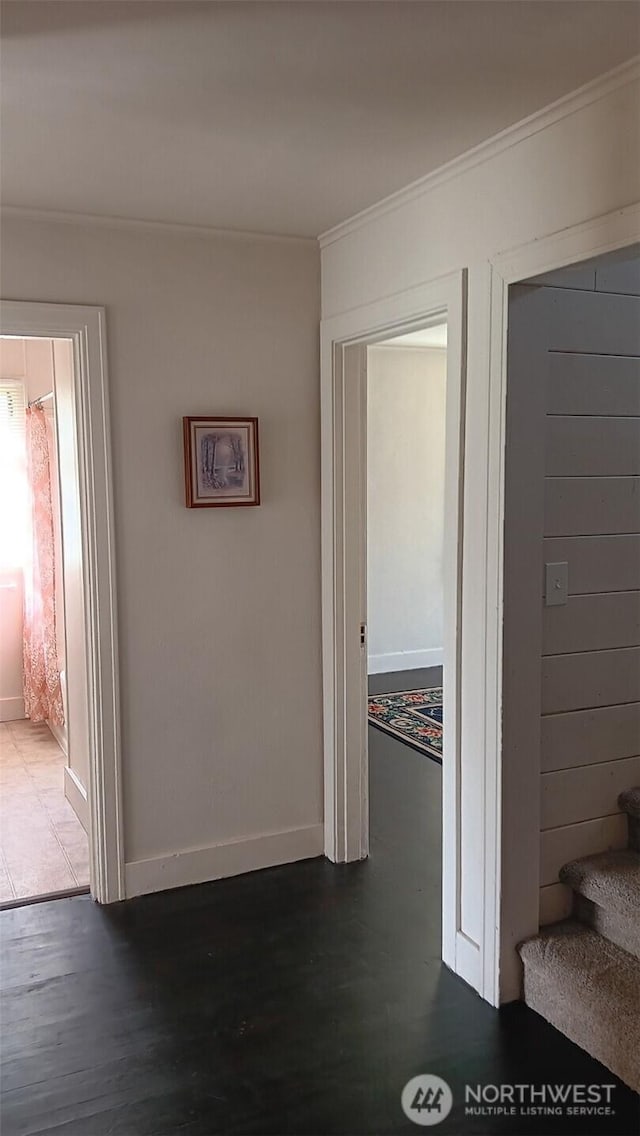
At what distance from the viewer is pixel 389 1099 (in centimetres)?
221

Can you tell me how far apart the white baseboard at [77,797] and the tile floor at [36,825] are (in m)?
0.03

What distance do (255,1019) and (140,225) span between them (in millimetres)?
2535

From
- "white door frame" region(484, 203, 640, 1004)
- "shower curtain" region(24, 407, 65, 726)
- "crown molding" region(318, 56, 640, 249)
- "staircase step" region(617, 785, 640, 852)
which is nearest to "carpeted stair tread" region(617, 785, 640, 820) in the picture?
"staircase step" region(617, 785, 640, 852)

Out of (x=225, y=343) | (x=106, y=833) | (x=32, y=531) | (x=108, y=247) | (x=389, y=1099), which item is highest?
(x=108, y=247)

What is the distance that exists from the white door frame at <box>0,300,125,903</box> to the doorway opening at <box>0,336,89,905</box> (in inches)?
9.9

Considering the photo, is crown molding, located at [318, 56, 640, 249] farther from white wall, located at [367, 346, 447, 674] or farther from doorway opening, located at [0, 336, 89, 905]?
white wall, located at [367, 346, 447, 674]

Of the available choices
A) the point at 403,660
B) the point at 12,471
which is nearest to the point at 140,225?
the point at 12,471

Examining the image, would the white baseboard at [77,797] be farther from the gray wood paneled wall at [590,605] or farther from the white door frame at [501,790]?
the gray wood paneled wall at [590,605]

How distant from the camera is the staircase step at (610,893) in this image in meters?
2.51

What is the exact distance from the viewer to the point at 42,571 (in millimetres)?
5078

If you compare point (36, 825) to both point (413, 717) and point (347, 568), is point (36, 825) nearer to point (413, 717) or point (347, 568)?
point (347, 568)

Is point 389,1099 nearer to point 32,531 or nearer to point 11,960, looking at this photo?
point 11,960

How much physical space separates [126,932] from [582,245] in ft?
8.28

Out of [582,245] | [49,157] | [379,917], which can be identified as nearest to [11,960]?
[379,917]
